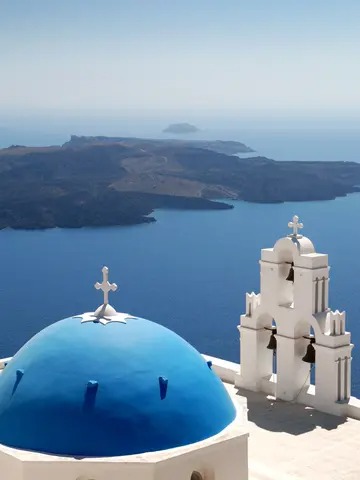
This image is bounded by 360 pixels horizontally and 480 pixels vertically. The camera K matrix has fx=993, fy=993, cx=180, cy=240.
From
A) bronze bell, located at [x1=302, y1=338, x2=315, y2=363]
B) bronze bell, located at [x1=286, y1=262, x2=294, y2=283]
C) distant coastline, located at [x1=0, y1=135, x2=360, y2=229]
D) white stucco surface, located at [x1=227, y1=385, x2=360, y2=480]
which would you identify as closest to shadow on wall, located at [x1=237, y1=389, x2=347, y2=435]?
white stucco surface, located at [x1=227, y1=385, x2=360, y2=480]

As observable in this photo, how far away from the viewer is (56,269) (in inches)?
3922

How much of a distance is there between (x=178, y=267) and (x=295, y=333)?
7873 cm

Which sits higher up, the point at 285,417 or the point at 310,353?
the point at 310,353

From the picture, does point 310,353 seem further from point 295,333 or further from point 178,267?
point 178,267

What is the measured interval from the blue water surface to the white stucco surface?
32.9 meters

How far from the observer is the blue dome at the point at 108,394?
12.4 metres

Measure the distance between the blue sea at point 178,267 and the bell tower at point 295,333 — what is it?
3182 cm

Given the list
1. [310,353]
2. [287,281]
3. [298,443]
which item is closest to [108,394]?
[298,443]

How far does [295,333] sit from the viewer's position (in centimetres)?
2012

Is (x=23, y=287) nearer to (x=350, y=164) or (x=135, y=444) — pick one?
(x=350, y=164)

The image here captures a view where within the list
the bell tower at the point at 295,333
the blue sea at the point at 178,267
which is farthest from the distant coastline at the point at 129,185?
the bell tower at the point at 295,333

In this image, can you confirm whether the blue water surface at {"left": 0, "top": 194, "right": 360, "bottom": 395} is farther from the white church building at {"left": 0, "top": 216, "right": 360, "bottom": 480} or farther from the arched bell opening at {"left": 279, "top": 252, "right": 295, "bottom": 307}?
the white church building at {"left": 0, "top": 216, "right": 360, "bottom": 480}

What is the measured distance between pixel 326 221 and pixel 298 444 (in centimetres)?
10199

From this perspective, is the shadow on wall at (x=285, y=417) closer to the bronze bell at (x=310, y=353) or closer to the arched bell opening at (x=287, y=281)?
the bronze bell at (x=310, y=353)
